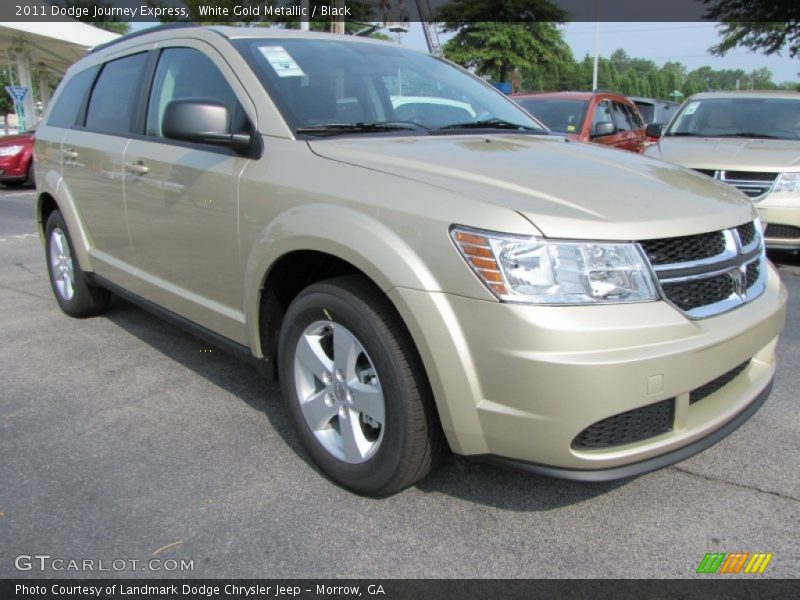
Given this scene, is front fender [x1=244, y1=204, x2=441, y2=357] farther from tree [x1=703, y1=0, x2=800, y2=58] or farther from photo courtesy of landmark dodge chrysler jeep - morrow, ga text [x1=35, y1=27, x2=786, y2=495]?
tree [x1=703, y1=0, x2=800, y2=58]

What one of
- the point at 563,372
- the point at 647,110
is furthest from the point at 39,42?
the point at 563,372

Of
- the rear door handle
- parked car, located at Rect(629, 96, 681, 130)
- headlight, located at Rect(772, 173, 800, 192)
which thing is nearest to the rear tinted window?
the rear door handle

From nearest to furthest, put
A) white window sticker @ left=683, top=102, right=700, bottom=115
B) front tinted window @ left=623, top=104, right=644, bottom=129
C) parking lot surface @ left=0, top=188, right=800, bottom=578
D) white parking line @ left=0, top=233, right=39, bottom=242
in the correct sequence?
1. parking lot surface @ left=0, top=188, right=800, bottom=578
2. white window sticker @ left=683, top=102, right=700, bottom=115
3. white parking line @ left=0, top=233, right=39, bottom=242
4. front tinted window @ left=623, top=104, right=644, bottom=129

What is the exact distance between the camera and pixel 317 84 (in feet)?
9.91

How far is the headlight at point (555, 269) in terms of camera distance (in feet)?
6.57

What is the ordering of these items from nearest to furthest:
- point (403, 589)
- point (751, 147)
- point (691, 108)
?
point (403, 589) < point (751, 147) < point (691, 108)

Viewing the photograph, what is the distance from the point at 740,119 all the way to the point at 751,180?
155 centimetres

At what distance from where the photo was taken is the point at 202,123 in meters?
2.70

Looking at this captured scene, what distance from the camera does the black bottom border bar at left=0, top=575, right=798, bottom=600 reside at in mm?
2062

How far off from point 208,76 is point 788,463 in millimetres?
3045

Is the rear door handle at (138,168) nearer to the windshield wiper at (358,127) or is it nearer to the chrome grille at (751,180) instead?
the windshield wiper at (358,127)

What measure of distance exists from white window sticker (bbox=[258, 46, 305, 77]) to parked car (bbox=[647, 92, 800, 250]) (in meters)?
4.74

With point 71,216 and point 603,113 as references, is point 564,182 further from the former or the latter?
point 603,113

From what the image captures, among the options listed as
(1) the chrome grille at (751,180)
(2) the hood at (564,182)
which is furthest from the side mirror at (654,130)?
(2) the hood at (564,182)
